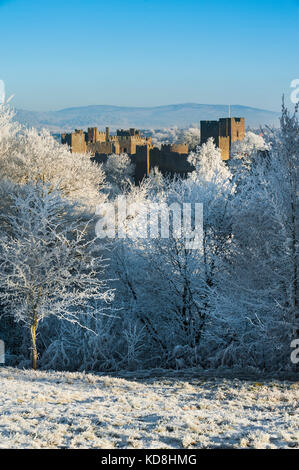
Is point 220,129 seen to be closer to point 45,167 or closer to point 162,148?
point 162,148

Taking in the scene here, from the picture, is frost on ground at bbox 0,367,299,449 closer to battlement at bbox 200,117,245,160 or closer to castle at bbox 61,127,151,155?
castle at bbox 61,127,151,155

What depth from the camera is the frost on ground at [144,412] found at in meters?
6.50

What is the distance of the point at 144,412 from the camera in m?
8.26

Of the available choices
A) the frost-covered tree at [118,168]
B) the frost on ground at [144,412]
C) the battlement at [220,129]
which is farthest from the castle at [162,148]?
the frost on ground at [144,412]

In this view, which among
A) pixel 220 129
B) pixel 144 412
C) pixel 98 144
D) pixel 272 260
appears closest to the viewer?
pixel 144 412

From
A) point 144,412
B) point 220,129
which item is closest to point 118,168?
point 220,129

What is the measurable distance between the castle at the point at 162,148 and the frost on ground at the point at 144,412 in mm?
31989

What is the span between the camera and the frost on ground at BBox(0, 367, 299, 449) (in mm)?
6504

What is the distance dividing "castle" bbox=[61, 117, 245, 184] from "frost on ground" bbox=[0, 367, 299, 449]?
1259 inches

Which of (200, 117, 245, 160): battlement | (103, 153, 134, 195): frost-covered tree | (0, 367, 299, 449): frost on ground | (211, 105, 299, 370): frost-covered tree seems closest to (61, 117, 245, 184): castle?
(200, 117, 245, 160): battlement

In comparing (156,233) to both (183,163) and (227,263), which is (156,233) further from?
(183,163)

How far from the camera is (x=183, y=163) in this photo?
47.8 m

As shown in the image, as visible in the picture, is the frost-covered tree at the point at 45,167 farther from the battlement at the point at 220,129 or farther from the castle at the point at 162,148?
the battlement at the point at 220,129

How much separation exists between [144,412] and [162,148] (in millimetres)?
44401
